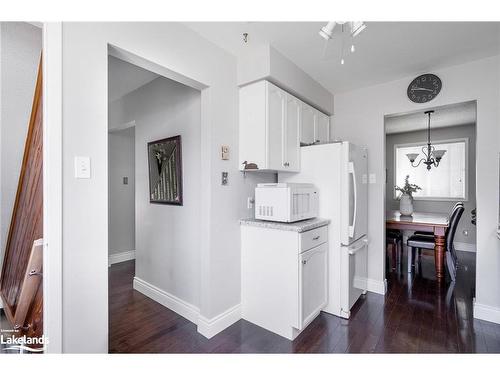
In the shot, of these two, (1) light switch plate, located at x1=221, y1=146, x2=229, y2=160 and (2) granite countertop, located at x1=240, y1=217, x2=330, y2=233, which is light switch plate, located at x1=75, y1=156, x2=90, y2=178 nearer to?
(1) light switch plate, located at x1=221, y1=146, x2=229, y2=160

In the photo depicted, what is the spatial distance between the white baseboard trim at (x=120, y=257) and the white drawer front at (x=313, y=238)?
3206 mm

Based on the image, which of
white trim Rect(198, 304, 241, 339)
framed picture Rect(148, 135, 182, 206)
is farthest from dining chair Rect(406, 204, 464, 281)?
framed picture Rect(148, 135, 182, 206)

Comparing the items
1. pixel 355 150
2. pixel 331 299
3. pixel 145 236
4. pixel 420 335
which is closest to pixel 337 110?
pixel 355 150

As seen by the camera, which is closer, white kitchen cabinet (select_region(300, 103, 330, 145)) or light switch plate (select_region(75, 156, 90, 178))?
light switch plate (select_region(75, 156, 90, 178))

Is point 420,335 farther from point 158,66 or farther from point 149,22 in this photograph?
point 149,22

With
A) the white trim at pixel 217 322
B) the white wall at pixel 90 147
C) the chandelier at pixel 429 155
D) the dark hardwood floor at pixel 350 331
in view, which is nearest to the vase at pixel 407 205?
the chandelier at pixel 429 155

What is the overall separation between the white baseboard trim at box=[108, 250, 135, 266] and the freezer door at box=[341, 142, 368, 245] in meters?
3.39

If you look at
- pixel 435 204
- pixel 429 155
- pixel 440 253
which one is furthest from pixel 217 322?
pixel 435 204

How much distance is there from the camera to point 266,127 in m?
2.19

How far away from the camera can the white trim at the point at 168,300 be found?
2.34 m

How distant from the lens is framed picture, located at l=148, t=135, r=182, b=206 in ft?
8.17

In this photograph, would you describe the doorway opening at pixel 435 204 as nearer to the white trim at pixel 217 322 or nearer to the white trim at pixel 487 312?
the white trim at pixel 487 312

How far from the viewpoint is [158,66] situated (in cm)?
175

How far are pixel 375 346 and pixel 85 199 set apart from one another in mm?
2231
